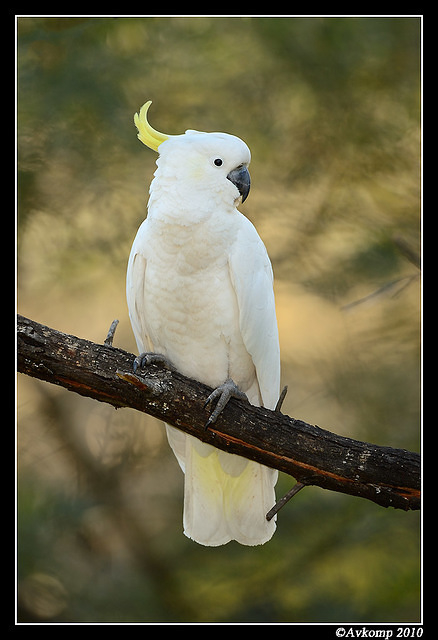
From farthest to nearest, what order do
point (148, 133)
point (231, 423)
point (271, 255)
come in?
point (271, 255) → point (148, 133) → point (231, 423)

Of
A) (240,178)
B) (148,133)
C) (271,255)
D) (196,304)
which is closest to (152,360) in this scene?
(196,304)

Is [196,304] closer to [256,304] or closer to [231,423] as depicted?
[256,304]

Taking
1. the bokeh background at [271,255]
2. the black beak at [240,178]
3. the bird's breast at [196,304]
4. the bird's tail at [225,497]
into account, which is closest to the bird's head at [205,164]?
the black beak at [240,178]

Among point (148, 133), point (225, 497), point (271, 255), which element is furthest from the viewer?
point (271, 255)

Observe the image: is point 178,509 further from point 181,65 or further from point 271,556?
point 181,65

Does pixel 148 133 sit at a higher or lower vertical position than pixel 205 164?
higher

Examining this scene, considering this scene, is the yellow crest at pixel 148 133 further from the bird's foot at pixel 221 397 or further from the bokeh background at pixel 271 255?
the bokeh background at pixel 271 255

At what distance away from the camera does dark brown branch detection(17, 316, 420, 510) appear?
1.98 m

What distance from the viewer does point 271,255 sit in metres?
3.64

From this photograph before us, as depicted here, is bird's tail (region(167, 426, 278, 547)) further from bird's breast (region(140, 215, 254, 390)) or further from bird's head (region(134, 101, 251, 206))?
bird's head (region(134, 101, 251, 206))

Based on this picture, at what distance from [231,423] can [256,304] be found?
1.55 ft

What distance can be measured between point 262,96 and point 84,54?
0.98m

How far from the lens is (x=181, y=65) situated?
3.50 metres

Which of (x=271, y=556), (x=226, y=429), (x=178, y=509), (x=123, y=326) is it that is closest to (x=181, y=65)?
(x=123, y=326)
